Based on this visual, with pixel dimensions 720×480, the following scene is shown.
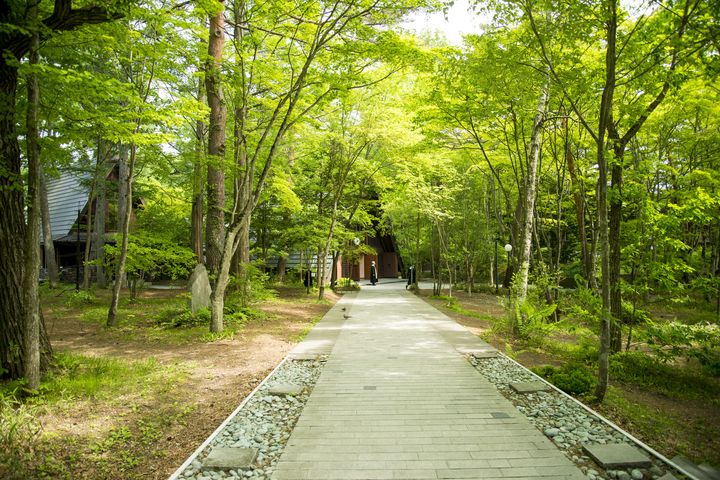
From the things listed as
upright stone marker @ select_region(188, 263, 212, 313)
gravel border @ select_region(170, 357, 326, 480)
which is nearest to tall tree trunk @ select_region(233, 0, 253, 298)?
upright stone marker @ select_region(188, 263, 212, 313)

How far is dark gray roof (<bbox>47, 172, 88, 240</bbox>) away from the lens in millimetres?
22984

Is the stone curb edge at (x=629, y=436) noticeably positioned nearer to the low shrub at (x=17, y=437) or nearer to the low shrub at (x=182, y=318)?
the low shrub at (x=17, y=437)

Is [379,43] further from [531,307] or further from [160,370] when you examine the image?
[160,370]

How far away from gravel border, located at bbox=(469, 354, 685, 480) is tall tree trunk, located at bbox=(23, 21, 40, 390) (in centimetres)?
540

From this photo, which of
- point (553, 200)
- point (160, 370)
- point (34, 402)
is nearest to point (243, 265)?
point (160, 370)

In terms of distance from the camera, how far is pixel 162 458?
3.59 meters

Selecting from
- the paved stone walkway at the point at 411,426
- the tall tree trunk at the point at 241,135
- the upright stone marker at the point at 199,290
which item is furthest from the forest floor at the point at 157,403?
the tall tree trunk at the point at 241,135

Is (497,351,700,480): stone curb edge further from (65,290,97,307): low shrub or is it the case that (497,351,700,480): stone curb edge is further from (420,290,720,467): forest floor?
(65,290,97,307): low shrub

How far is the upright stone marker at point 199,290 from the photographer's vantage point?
390 inches

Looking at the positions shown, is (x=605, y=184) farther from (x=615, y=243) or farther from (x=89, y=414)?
(x=89, y=414)

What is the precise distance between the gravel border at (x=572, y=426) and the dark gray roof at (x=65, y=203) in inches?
→ 941

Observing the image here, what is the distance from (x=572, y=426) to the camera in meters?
4.20

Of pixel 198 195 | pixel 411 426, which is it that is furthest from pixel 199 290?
pixel 411 426

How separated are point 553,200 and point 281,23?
44.5 feet
